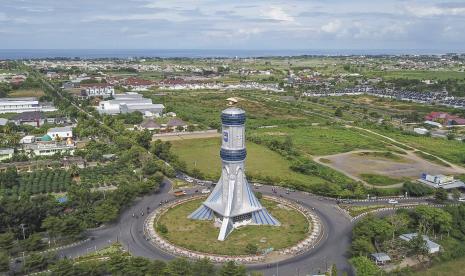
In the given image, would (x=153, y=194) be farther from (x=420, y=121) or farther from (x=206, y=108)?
(x=420, y=121)

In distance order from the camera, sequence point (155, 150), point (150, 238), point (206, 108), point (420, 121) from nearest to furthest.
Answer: point (150, 238), point (155, 150), point (420, 121), point (206, 108)

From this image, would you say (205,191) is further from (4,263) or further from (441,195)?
(441,195)

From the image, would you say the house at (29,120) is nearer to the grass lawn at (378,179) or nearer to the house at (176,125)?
the house at (176,125)

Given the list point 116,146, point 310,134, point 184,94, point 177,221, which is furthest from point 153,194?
point 184,94

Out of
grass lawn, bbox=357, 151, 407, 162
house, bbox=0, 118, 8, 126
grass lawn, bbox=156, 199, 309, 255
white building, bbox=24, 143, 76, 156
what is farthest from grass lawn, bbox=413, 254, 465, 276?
house, bbox=0, 118, 8, 126

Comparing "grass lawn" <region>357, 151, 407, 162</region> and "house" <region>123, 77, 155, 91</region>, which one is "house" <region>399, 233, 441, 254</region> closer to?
"grass lawn" <region>357, 151, 407, 162</region>

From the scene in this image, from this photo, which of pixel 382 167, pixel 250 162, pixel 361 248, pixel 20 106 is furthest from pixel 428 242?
pixel 20 106
